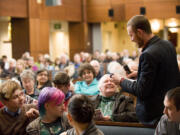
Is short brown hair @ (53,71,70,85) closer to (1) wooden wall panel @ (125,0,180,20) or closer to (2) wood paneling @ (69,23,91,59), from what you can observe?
(1) wooden wall panel @ (125,0,180,20)

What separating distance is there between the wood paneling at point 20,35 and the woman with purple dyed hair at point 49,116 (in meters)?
12.5

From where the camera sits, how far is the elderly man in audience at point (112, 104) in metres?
3.65

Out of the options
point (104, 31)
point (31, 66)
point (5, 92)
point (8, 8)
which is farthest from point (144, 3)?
point (5, 92)

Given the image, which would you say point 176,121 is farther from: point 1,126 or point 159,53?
point 1,126

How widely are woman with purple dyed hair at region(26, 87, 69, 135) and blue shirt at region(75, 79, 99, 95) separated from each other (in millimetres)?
2882

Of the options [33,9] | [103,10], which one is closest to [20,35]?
[33,9]

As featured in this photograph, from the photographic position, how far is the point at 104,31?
2067 centimetres

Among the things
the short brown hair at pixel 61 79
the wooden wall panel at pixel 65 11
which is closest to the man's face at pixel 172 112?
the short brown hair at pixel 61 79

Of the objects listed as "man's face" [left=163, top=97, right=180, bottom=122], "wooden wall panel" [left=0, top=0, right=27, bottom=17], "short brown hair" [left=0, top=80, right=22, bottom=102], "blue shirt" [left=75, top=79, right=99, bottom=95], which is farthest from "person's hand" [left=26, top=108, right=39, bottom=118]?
"wooden wall panel" [left=0, top=0, right=27, bottom=17]

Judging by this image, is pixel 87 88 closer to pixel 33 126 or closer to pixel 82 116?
pixel 33 126

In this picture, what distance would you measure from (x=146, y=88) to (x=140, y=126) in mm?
524

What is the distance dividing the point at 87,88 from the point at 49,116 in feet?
9.98

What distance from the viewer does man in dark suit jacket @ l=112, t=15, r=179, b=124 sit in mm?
2830

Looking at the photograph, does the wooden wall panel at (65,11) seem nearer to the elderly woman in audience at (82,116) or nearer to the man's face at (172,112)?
the man's face at (172,112)
